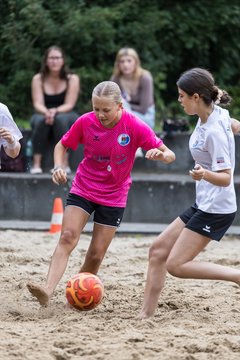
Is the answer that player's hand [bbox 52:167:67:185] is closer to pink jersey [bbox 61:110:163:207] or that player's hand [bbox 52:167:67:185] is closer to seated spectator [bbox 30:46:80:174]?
pink jersey [bbox 61:110:163:207]

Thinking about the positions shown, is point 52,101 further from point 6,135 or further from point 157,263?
point 157,263

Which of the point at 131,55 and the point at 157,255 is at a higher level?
the point at 157,255

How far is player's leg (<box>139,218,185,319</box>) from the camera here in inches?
283

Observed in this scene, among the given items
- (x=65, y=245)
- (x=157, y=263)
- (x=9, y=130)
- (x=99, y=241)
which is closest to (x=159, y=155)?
(x=157, y=263)

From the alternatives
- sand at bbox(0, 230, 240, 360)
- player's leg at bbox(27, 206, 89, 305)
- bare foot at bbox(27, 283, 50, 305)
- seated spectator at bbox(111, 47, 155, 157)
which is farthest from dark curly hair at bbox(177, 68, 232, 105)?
seated spectator at bbox(111, 47, 155, 157)

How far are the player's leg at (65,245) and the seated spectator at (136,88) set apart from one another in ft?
20.0

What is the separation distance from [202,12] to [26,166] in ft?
17.2

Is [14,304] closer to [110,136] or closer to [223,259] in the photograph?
[110,136]

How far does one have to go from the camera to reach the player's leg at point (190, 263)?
7004mm

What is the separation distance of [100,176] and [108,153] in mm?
195

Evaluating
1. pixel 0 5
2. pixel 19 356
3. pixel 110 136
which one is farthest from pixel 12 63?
pixel 19 356

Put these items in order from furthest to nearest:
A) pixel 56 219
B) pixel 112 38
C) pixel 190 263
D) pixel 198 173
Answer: pixel 112 38, pixel 56 219, pixel 190 263, pixel 198 173

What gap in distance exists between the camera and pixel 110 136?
7586 mm

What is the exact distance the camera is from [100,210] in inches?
304
